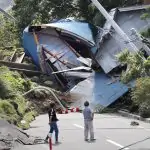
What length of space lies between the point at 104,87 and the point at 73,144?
595 inches

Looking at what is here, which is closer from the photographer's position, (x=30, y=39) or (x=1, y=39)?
(x=30, y=39)

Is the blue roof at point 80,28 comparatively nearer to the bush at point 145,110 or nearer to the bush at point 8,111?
the bush at point 145,110

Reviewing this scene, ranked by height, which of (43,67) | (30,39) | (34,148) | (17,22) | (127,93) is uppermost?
(17,22)

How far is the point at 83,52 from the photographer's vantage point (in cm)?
3838

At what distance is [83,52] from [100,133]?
17711 mm

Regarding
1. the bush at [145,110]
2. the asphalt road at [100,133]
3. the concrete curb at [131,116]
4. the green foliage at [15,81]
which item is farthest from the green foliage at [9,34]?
the bush at [145,110]

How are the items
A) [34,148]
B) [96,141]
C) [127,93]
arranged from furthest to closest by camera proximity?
[127,93] → [96,141] → [34,148]

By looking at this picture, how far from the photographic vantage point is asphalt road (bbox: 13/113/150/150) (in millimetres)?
17594

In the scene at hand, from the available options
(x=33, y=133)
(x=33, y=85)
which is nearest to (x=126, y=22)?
(x=33, y=85)

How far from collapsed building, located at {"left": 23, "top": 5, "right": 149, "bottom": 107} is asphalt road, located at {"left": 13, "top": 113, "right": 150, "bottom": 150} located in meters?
5.11

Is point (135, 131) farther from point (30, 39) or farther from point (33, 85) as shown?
point (30, 39)

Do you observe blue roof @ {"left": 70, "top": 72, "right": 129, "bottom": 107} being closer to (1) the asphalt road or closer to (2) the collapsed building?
(2) the collapsed building

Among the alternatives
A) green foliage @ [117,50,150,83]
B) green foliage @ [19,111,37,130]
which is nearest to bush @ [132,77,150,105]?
green foliage @ [117,50,150,83]

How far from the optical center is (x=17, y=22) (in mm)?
46062
